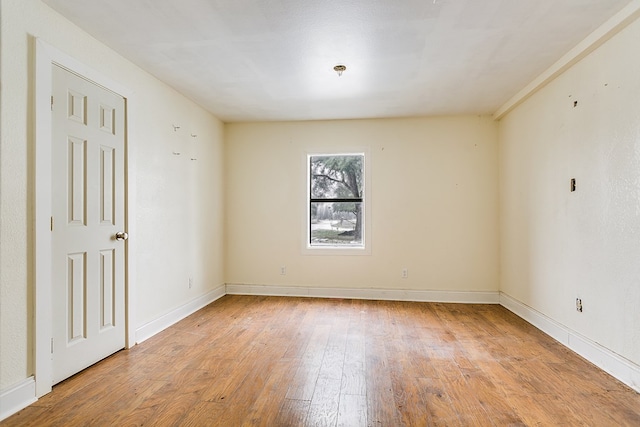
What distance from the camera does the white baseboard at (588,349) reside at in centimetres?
241

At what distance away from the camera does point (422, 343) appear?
3.24 metres

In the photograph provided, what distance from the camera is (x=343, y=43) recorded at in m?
2.80

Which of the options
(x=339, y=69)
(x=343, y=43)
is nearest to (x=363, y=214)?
(x=339, y=69)

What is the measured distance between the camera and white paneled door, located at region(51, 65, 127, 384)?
2430 millimetres

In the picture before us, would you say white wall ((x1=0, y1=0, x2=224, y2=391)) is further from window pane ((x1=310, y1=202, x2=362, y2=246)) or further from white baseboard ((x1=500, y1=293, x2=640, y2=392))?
white baseboard ((x1=500, y1=293, x2=640, y2=392))

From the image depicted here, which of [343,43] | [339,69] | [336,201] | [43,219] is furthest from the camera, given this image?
[336,201]

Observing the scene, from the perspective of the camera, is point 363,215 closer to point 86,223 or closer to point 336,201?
point 336,201

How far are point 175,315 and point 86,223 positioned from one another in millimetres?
1587

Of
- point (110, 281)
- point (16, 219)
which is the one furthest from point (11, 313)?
point (110, 281)

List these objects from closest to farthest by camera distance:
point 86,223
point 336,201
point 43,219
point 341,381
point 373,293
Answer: point 43,219 → point 341,381 → point 86,223 → point 373,293 → point 336,201

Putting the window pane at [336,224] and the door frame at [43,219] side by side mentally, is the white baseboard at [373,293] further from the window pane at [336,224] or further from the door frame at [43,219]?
the door frame at [43,219]

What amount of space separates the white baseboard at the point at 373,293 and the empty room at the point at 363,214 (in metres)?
0.04

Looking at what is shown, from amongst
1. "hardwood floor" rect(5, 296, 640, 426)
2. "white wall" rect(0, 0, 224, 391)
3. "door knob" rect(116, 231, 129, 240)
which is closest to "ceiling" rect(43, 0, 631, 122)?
"white wall" rect(0, 0, 224, 391)

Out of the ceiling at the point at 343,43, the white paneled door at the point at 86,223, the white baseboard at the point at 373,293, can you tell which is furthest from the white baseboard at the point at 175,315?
the ceiling at the point at 343,43
